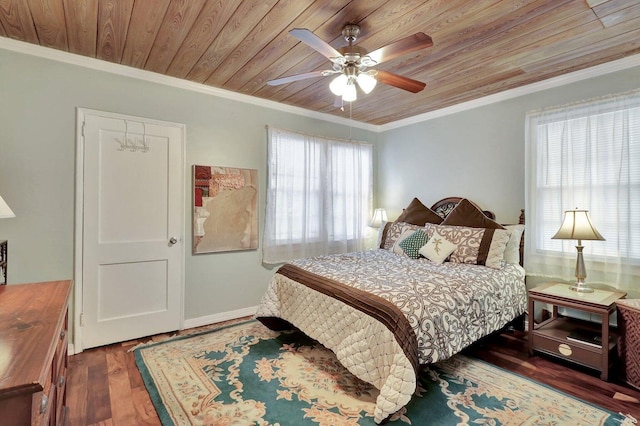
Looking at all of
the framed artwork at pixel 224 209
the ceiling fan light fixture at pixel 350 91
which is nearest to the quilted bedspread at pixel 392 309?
the framed artwork at pixel 224 209

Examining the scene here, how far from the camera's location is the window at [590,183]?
2619mm

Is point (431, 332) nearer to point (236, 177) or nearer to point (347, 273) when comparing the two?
point (347, 273)

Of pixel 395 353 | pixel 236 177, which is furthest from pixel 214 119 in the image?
pixel 395 353

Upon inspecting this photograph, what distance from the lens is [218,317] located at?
3.49m

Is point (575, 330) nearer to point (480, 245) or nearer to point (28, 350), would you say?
point (480, 245)

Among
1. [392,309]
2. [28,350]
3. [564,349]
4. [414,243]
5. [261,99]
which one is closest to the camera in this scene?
[28,350]

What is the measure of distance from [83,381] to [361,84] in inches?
114

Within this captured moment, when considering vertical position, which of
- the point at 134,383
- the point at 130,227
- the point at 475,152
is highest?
the point at 475,152

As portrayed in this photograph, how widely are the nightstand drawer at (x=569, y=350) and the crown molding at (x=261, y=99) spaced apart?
7.67 ft

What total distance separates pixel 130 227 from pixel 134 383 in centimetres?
136

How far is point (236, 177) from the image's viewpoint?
355 centimetres

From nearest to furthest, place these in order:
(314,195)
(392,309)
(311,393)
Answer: (392,309) < (311,393) < (314,195)

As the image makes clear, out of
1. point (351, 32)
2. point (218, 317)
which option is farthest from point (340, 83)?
point (218, 317)

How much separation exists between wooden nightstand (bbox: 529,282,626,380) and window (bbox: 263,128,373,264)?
237 centimetres
